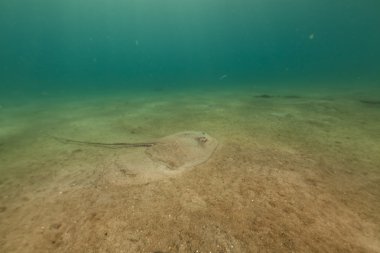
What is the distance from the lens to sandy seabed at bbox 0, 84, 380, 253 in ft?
9.96

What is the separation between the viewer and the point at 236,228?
3.19 metres

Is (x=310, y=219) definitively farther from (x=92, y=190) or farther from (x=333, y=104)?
(x=333, y=104)

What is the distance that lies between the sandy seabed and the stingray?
0.05m

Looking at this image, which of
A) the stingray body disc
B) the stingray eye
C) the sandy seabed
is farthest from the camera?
the stingray eye

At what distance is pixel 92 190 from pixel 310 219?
395 centimetres

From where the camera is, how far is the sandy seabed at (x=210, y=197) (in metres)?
3.04

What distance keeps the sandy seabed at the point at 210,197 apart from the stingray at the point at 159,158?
1.9 inches

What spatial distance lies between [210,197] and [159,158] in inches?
69.0

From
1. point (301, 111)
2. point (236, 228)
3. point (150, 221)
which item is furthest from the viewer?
point (301, 111)

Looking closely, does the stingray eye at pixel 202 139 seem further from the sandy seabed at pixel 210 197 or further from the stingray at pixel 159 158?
the sandy seabed at pixel 210 197

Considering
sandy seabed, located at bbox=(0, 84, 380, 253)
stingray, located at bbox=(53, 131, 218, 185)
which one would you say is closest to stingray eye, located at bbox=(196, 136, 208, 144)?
stingray, located at bbox=(53, 131, 218, 185)

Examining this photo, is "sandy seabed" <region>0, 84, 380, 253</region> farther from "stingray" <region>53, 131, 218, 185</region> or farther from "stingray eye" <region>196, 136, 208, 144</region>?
"stingray eye" <region>196, 136, 208, 144</region>

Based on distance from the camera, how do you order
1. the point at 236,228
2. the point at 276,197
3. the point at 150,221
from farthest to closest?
the point at 276,197 < the point at 150,221 < the point at 236,228

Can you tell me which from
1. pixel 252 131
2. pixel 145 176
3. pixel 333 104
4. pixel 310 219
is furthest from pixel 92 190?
pixel 333 104
